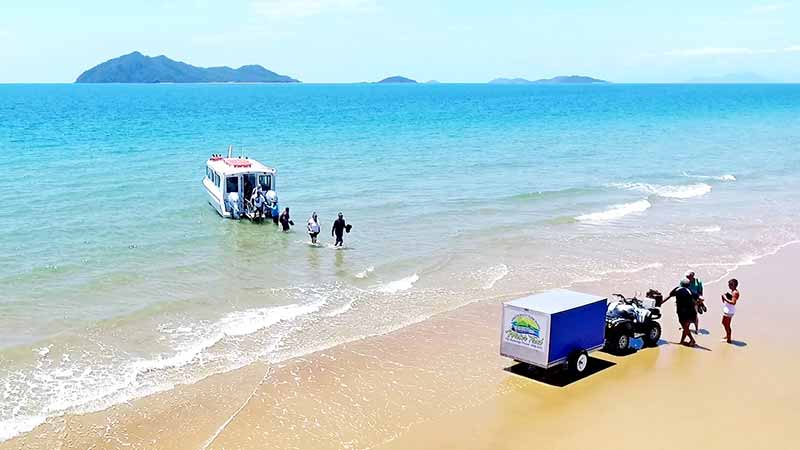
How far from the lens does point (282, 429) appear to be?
11.6 m

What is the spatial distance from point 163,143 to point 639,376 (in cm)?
5053

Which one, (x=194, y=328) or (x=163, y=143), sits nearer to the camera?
(x=194, y=328)

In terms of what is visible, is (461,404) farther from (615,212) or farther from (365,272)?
(615,212)

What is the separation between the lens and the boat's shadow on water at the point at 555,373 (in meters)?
13.3

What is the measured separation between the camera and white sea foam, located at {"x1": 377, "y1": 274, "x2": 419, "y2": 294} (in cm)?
1938

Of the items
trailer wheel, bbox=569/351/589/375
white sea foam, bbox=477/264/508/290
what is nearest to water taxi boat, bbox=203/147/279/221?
white sea foam, bbox=477/264/508/290

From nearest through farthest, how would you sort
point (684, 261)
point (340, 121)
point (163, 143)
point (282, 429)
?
point (282, 429) → point (684, 261) → point (163, 143) → point (340, 121)

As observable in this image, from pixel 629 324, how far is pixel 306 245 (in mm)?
12461

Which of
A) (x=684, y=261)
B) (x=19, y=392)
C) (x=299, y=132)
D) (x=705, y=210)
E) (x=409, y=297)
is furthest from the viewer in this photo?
Answer: (x=299, y=132)

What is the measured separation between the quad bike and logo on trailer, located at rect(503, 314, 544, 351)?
7.22 ft

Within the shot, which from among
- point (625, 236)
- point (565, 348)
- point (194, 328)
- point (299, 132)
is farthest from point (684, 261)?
point (299, 132)

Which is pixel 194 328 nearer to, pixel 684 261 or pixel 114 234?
pixel 114 234

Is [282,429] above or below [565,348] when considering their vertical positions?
below

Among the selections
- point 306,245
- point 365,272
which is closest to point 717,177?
point 306,245
